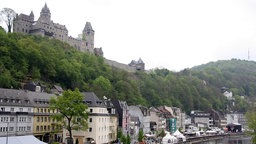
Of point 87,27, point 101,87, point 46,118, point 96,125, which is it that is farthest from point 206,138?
point 87,27

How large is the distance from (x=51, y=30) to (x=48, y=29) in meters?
1.78

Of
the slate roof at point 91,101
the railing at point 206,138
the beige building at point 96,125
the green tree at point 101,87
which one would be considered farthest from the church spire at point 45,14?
the slate roof at point 91,101

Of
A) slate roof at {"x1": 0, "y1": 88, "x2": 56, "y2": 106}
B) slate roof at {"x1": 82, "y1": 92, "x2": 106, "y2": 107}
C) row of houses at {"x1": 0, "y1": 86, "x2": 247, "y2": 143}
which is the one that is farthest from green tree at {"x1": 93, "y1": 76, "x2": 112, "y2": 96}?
slate roof at {"x1": 0, "y1": 88, "x2": 56, "y2": 106}

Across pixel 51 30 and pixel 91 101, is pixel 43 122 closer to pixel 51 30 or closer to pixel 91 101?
pixel 91 101

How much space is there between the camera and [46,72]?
9044 centimetres

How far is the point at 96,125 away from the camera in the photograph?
2366 inches

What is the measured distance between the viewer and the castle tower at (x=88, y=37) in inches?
6088

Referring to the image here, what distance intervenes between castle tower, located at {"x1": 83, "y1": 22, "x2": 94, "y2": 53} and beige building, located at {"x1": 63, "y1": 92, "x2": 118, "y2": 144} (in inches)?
3536

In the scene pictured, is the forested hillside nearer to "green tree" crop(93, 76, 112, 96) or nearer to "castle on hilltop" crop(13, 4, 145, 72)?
"green tree" crop(93, 76, 112, 96)

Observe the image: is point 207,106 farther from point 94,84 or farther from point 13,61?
point 13,61

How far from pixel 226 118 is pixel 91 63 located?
235ft

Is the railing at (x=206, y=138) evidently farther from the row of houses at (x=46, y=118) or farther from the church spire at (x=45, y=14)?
the church spire at (x=45, y=14)

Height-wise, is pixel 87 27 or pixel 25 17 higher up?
pixel 87 27

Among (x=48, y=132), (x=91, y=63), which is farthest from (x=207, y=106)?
(x=48, y=132)
